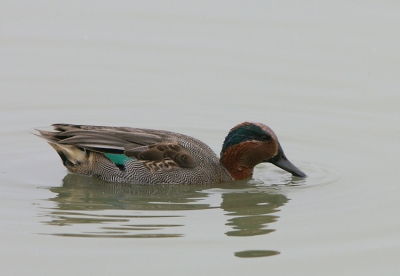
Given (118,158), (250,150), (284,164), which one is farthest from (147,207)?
(284,164)

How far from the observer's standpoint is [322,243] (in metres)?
11.1

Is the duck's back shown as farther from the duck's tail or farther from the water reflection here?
the water reflection

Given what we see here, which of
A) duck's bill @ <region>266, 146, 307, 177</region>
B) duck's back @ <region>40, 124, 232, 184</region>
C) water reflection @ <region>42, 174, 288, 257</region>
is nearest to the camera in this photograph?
water reflection @ <region>42, 174, 288, 257</region>

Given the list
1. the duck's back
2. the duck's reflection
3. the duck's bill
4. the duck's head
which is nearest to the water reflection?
the duck's reflection

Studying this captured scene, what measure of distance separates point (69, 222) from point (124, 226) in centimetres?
73

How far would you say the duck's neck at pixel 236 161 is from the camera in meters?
13.7

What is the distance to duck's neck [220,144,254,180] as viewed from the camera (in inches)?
538

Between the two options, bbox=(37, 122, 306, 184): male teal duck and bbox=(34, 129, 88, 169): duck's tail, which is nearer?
bbox=(37, 122, 306, 184): male teal duck

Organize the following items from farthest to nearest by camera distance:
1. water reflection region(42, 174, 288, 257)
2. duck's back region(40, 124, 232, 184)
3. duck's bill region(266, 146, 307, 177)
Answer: duck's bill region(266, 146, 307, 177) → duck's back region(40, 124, 232, 184) → water reflection region(42, 174, 288, 257)

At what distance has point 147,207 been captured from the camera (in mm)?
12250

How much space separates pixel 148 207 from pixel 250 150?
208 centimetres

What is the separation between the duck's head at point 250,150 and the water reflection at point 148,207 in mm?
276

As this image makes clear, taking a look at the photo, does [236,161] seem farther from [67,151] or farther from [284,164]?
[67,151]

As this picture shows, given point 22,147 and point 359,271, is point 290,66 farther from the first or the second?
point 359,271
